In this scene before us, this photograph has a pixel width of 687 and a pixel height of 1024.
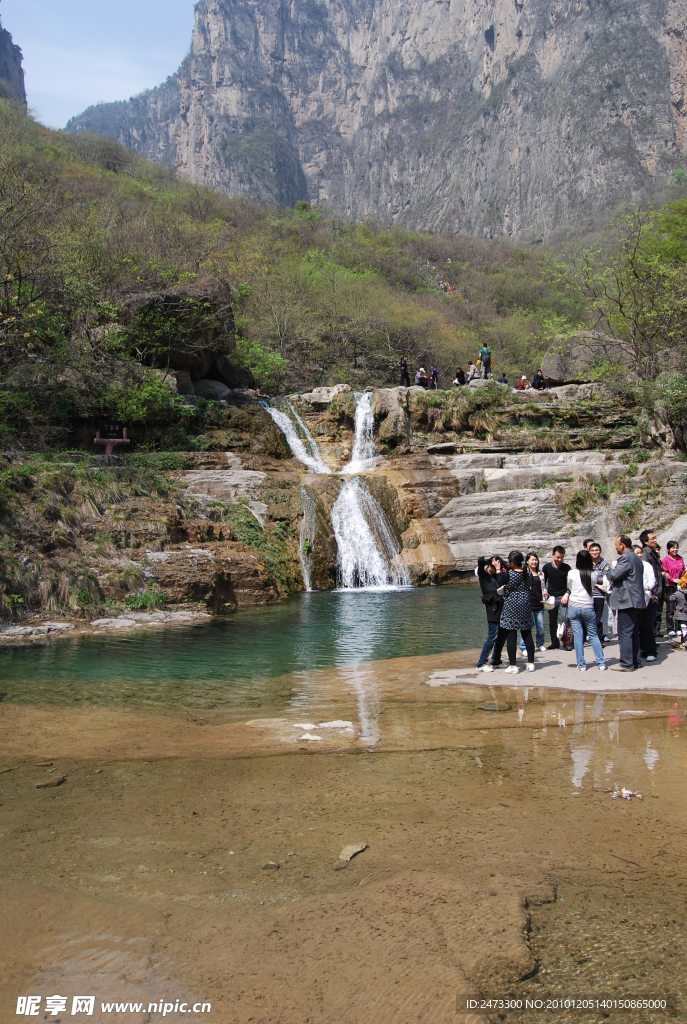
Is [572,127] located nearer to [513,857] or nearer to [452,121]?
[452,121]

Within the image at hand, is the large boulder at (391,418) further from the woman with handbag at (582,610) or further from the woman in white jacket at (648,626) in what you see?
the woman with handbag at (582,610)

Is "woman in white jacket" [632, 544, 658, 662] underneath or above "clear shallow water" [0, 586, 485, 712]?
above

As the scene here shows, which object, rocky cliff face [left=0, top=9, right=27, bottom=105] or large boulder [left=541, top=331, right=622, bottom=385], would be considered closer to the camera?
large boulder [left=541, top=331, right=622, bottom=385]

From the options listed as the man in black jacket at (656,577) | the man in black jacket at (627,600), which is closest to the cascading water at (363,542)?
the man in black jacket at (656,577)

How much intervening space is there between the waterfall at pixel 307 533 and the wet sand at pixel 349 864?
12.2 m

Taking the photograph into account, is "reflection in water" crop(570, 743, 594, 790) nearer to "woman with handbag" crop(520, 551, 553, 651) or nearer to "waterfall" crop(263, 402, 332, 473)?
"woman with handbag" crop(520, 551, 553, 651)

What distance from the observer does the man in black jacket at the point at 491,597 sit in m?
10.1

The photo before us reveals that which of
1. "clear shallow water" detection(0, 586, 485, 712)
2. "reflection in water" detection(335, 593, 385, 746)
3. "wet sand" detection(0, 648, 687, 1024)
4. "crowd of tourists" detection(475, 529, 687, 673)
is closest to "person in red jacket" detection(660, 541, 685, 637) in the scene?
"crowd of tourists" detection(475, 529, 687, 673)

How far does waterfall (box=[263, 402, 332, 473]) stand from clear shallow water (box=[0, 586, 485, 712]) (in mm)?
9484

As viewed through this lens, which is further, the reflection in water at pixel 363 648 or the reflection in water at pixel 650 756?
the reflection in water at pixel 363 648

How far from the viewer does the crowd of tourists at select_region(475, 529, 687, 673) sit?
32.7ft

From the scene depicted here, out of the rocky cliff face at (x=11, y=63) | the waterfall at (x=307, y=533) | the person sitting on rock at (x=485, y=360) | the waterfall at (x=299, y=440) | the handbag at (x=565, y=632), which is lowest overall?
the handbag at (x=565, y=632)

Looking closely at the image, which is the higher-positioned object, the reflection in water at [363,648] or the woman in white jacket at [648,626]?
the woman in white jacket at [648,626]

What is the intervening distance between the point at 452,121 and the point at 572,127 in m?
23.4
